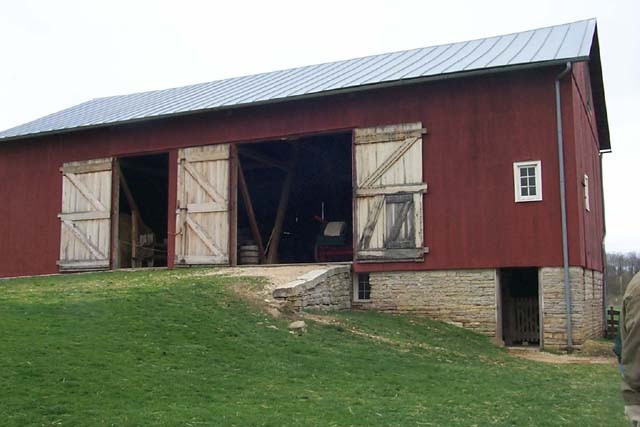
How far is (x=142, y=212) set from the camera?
24.7 m

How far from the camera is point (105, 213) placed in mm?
20734

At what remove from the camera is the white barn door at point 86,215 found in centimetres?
2073

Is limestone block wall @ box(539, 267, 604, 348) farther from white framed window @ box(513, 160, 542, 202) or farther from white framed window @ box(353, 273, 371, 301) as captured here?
white framed window @ box(353, 273, 371, 301)

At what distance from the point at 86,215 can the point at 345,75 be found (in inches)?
337

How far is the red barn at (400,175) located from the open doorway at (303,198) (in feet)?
0.55

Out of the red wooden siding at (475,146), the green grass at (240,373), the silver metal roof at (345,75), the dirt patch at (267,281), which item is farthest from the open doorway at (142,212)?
the green grass at (240,373)

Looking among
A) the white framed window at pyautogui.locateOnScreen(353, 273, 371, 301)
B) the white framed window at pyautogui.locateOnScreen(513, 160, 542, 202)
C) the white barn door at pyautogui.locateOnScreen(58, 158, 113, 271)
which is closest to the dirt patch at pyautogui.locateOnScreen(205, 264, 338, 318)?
the white framed window at pyautogui.locateOnScreen(353, 273, 371, 301)

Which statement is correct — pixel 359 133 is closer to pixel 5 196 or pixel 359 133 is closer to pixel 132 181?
pixel 132 181

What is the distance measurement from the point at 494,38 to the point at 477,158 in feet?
17.6

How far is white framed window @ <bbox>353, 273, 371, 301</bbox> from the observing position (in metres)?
17.1

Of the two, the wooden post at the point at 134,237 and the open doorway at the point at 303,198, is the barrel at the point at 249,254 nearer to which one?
the open doorway at the point at 303,198

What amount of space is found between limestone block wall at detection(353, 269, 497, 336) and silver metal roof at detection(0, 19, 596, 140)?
4.47 meters

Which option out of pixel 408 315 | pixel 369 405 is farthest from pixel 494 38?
pixel 369 405

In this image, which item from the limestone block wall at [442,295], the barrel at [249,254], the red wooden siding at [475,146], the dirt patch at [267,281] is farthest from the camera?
the barrel at [249,254]
